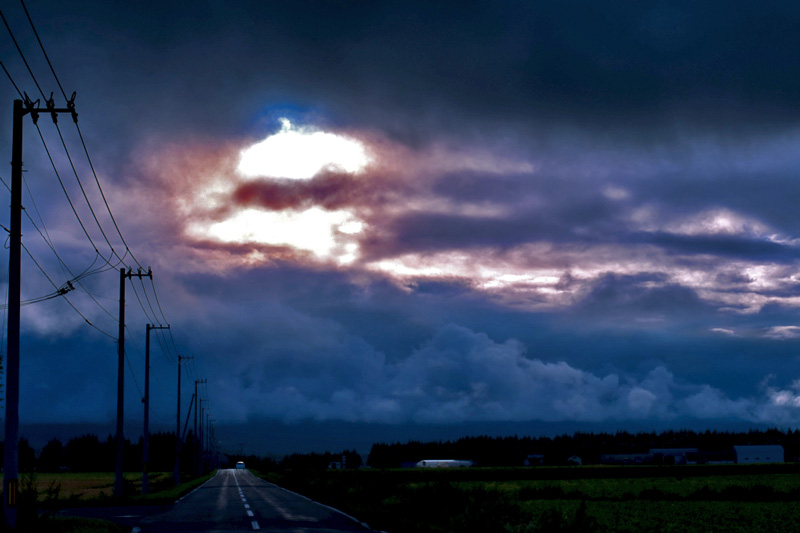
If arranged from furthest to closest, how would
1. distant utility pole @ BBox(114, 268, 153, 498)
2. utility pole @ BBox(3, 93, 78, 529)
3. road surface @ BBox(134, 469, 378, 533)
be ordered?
distant utility pole @ BBox(114, 268, 153, 498), road surface @ BBox(134, 469, 378, 533), utility pole @ BBox(3, 93, 78, 529)

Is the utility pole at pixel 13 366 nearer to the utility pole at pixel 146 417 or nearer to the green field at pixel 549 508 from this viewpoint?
the green field at pixel 549 508

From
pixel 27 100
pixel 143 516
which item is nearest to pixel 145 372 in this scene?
pixel 143 516

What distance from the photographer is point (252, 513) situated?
3378 cm

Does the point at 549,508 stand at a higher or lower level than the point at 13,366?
lower

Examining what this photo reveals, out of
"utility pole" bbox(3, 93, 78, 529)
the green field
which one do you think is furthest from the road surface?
"utility pole" bbox(3, 93, 78, 529)

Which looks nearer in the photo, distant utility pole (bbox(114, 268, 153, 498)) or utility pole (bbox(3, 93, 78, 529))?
utility pole (bbox(3, 93, 78, 529))

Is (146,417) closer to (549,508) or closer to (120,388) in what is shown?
(120,388)

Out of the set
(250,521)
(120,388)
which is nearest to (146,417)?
(120,388)

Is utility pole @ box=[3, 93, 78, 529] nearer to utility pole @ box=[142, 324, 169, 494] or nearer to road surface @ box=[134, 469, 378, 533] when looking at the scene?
road surface @ box=[134, 469, 378, 533]

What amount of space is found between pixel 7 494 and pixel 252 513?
625 inches

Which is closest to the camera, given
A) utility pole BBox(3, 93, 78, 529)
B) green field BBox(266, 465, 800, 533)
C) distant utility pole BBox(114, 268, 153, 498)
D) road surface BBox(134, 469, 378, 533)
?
utility pole BBox(3, 93, 78, 529)

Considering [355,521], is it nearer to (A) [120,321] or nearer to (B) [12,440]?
(B) [12,440]

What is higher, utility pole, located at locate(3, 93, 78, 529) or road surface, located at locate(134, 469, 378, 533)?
utility pole, located at locate(3, 93, 78, 529)

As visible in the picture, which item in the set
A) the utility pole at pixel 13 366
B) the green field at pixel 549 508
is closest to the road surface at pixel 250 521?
the green field at pixel 549 508
